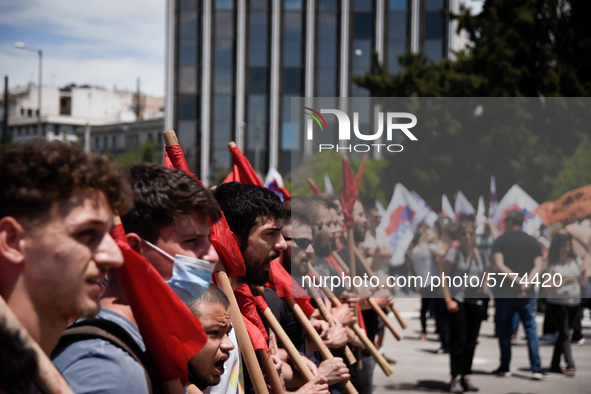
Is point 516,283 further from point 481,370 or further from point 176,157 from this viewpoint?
point 176,157

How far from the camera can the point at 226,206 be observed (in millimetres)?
4031

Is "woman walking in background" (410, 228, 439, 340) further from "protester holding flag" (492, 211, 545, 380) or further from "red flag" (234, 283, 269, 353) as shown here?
"red flag" (234, 283, 269, 353)

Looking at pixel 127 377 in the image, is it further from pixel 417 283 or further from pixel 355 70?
pixel 355 70

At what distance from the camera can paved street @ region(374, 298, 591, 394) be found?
9.65 meters

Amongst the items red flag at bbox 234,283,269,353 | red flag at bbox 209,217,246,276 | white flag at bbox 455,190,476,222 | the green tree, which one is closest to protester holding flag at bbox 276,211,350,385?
red flag at bbox 234,283,269,353

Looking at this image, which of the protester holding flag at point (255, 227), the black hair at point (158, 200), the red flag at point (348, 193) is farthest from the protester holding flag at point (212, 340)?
the red flag at point (348, 193)

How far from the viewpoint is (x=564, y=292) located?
10805 mm

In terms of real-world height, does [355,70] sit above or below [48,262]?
above

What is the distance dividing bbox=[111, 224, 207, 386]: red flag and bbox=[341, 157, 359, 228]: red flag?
195 inches

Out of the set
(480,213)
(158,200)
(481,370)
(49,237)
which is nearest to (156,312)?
(158,200)

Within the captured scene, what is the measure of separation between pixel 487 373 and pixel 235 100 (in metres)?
40.7

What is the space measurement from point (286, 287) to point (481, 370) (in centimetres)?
701

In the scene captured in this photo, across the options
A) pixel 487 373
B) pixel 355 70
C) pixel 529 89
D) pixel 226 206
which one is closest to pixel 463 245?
pixel 487 373

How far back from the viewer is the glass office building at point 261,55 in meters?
49.7
